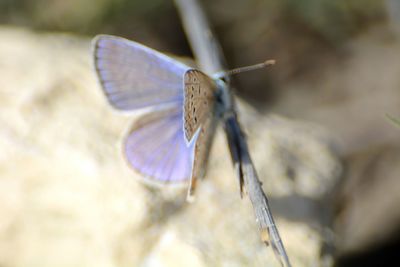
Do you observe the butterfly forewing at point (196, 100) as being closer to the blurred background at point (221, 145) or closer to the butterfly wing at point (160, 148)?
the butterfly wing at point (160, 148)

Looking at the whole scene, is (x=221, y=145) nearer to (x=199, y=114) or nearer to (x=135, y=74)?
(x=135, y=74)

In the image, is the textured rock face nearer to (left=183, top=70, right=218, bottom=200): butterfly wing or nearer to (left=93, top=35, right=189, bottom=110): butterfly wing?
(left=93, top=35, right=189, bottom=110): butterfly wing

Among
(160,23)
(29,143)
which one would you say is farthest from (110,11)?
(29,143)

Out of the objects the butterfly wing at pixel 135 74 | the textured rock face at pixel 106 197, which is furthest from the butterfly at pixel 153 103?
the textured rock face at pixel 106 197

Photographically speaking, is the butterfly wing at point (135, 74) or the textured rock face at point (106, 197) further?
the textured rock face at point (106, 197)

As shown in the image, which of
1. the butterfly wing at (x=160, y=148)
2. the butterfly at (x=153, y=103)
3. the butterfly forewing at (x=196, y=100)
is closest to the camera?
the butterfly forewing at (x=196, y=100)

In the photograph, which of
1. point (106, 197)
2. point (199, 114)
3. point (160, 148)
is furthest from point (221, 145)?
point (199, 114)

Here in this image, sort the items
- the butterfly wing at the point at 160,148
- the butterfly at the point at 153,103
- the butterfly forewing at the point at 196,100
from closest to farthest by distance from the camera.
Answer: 1. the butterfly forewing at the point at 196,100
2. the butterfly at the point at 153,103
3. the butterfly wing at the point at 160,148
